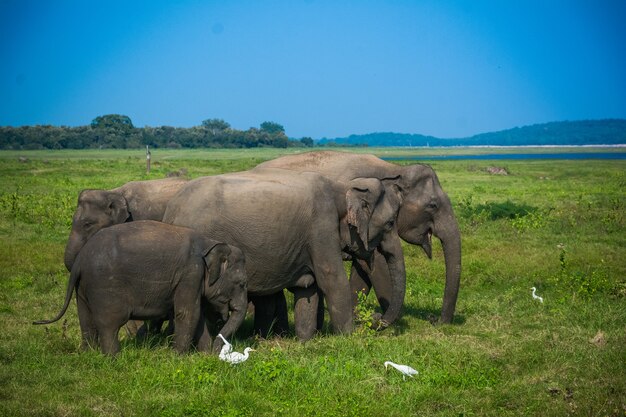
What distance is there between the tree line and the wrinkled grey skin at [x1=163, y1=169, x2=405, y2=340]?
10467cm

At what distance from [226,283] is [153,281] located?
98 centimetres

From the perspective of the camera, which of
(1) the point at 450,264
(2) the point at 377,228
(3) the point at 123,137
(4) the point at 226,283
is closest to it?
(4) the point at 226,283

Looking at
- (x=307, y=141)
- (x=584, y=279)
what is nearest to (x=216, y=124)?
(x=307, y=141)

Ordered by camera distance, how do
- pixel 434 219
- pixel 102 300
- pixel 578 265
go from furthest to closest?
pixel 578 265 → pixel 434 219 → pixel 102 300

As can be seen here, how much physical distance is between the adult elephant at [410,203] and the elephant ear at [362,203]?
0.94 metres

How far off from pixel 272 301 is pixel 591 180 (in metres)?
33.8

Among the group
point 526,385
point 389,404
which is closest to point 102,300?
point 389,404

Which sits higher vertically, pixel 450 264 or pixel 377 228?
pixel 377 228

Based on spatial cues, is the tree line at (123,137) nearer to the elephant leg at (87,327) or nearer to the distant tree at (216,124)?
the distant tree at (216,124)

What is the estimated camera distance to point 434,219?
40.4 feet

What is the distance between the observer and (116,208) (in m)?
11.7

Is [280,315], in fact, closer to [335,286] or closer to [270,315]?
[270,315]

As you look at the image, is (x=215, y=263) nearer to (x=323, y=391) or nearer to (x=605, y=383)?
(x=323, y=391)

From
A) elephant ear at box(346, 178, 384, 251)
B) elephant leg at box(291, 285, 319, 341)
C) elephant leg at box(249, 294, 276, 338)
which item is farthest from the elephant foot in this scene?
elephant leg at box(249, 294, 276, 338)
